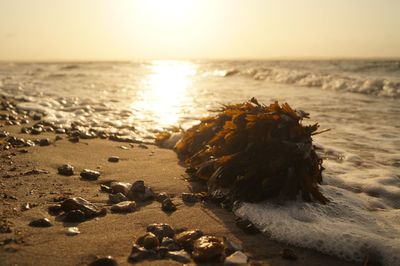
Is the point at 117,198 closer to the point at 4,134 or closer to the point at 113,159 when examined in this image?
the point at 113,159

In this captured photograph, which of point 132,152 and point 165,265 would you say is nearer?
point 165,265

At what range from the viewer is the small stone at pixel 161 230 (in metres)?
2.88

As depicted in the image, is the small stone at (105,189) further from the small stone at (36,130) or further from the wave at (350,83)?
the wave at (350,83)

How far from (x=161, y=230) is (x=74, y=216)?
2.47ft

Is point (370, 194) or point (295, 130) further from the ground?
point (295, 130)

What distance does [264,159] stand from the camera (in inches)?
146

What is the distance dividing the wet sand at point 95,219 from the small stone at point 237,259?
0.23 feet

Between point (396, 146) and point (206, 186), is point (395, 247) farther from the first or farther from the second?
point (396, 146)

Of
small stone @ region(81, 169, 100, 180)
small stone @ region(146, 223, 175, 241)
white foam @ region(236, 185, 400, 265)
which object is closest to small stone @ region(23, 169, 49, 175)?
small stone @ region(81, 169, 100, 180)

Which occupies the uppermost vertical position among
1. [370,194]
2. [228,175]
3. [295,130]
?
[295,130]

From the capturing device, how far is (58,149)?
5.72 meters

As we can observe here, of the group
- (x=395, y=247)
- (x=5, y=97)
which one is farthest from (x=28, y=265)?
(x=5, y=97)

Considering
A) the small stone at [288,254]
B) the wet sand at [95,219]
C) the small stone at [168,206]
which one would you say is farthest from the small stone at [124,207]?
the small stone at [288,254]

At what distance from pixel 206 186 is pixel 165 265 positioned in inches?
69.3
